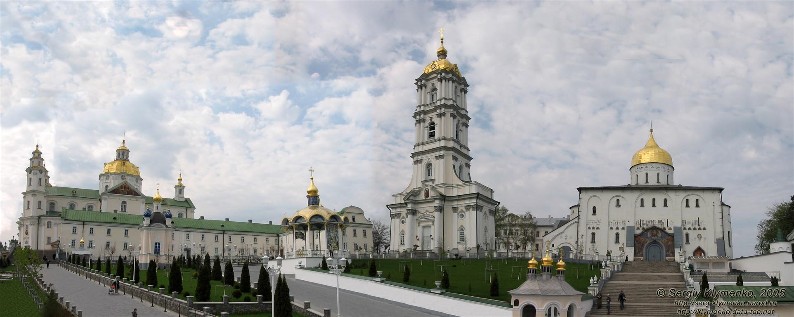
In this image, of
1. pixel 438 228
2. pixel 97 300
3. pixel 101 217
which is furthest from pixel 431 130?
pixel 101 217

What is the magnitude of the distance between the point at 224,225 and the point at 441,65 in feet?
150

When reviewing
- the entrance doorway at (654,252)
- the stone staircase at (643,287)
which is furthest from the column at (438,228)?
the stone staircase at (643,287)

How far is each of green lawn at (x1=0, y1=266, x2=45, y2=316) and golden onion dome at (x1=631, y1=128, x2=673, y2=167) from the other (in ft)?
185

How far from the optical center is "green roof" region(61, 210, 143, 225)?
308ft

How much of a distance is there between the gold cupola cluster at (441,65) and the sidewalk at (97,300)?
42.1m

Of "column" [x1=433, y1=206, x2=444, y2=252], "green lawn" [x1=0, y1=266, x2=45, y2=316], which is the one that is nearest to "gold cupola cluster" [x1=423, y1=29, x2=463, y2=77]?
"column" [x1=433, y1=206, x2=444, y2=252]

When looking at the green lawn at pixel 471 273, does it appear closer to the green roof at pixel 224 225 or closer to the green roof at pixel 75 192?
the green roof at pixel 224 225

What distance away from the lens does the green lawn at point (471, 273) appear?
42.5 metres

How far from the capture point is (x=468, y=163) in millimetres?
81812

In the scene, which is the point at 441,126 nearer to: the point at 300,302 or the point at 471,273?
the point at 471,273

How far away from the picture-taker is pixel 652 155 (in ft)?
243

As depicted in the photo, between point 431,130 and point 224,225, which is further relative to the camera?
point 224,225

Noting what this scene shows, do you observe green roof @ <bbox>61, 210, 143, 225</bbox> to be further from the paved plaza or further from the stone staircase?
the stone staircase

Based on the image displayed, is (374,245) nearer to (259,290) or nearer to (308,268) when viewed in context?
(308,268)
